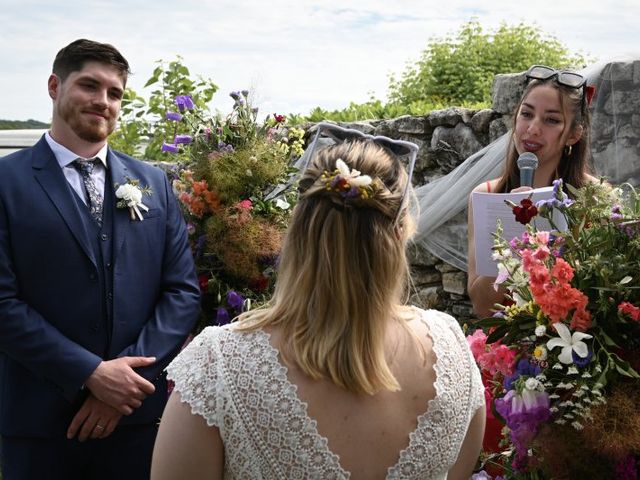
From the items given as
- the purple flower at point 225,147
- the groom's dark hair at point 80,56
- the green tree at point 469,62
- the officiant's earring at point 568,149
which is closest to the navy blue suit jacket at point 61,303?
the groom's dark hair at point 80,56

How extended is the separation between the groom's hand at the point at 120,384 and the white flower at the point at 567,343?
1540 mm

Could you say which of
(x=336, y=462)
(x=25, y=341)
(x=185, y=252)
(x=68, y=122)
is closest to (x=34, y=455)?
(x=25, y=341)

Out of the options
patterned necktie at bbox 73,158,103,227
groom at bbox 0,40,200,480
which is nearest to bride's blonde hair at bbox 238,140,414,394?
groom at bbox 0,40,200,480

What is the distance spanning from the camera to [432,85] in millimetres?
9445

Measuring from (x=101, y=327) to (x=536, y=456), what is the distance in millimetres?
1640

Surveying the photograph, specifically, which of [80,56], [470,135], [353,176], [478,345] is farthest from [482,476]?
[470,135]

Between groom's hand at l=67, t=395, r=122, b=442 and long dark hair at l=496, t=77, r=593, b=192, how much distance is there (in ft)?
5.72

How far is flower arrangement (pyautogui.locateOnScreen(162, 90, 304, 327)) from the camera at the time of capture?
9.88ft

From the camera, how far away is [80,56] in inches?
119

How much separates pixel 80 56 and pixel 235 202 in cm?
80

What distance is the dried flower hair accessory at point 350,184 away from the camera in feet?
4.92

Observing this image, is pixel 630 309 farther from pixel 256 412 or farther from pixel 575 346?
pixel 256 412

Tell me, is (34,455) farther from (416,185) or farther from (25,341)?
(416,185)

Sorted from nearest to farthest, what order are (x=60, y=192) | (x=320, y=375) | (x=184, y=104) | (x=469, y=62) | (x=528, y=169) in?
1. (x=320, y=375)
2. (x=528, y=169)
3. (x=60, y=192)
4. (x=184, y=104)
5. (x=469, y=62)
